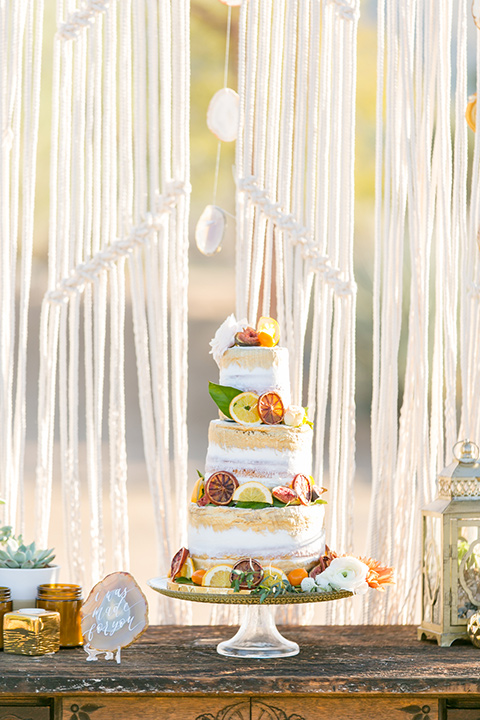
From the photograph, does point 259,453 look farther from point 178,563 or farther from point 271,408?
point 178,563

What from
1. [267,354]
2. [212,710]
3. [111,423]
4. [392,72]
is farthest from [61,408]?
[392,72]

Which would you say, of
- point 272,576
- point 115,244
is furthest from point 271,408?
point 115,244

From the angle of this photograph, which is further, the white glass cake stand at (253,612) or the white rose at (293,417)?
the white rose at (293,417)

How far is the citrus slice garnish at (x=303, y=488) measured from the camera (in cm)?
170

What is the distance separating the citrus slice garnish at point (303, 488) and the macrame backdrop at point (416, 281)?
18.5 inches

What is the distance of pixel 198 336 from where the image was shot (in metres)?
2.38

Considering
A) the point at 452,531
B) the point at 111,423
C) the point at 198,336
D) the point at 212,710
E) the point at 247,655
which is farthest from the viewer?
the point at 198,336

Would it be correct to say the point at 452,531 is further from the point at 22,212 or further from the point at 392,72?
the point at 22,212

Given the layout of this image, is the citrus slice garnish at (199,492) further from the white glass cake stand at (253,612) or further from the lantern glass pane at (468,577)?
the lantern glass pane at (468,577)

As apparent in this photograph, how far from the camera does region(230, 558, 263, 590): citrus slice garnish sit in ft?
5.29

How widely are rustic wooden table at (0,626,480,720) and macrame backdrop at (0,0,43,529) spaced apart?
0.58 meters

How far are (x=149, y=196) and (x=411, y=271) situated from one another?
2.05 ft

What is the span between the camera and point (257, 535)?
1661mm

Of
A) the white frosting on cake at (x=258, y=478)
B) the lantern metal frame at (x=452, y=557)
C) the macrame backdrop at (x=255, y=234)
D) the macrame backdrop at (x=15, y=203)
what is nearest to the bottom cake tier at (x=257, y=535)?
the white frosting on cake at (x=258, y=478)
